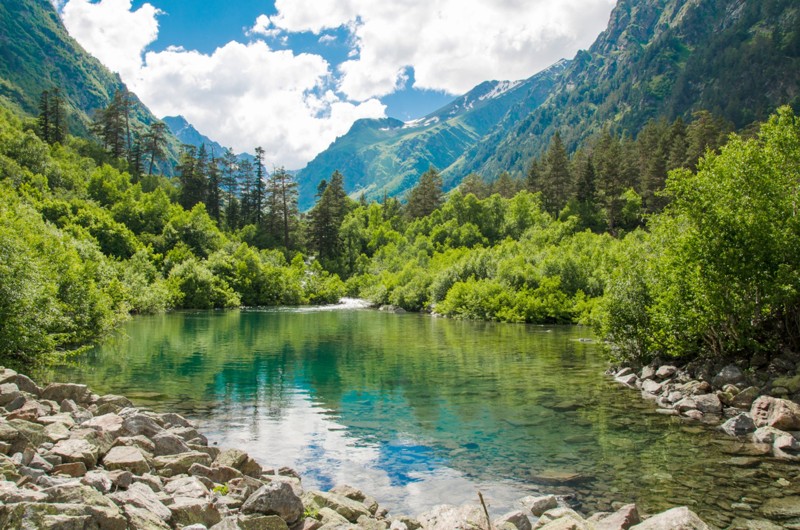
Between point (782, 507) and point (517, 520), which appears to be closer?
point (517, 520)

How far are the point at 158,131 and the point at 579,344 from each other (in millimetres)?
131828

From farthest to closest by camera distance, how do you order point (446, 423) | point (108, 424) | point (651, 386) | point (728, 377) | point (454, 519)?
point (651, 386) < point (728, 377) < point (446, 423) < point (108, 424) < point (454, 519)

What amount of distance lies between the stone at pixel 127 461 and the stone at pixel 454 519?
247 inches

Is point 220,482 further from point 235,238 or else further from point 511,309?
point 235,238

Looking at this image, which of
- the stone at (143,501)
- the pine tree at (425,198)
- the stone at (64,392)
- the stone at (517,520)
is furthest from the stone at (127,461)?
the pine tree at (425,198)

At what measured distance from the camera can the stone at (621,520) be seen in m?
10.8

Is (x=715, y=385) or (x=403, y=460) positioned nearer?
(x=403, y=460)

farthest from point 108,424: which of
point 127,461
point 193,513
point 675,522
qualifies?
point 675,522

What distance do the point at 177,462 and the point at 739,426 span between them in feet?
59.0

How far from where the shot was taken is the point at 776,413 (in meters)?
18.5

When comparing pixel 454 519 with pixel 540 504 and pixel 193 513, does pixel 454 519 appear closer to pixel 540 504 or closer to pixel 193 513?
pixel 540 504

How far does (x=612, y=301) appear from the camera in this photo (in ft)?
98.7

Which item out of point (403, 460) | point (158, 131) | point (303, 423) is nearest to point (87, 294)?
point (303, 423)

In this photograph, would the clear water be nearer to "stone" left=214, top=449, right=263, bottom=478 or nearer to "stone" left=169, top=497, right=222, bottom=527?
"stone" left=214, top=449, right=263, bottom=478
